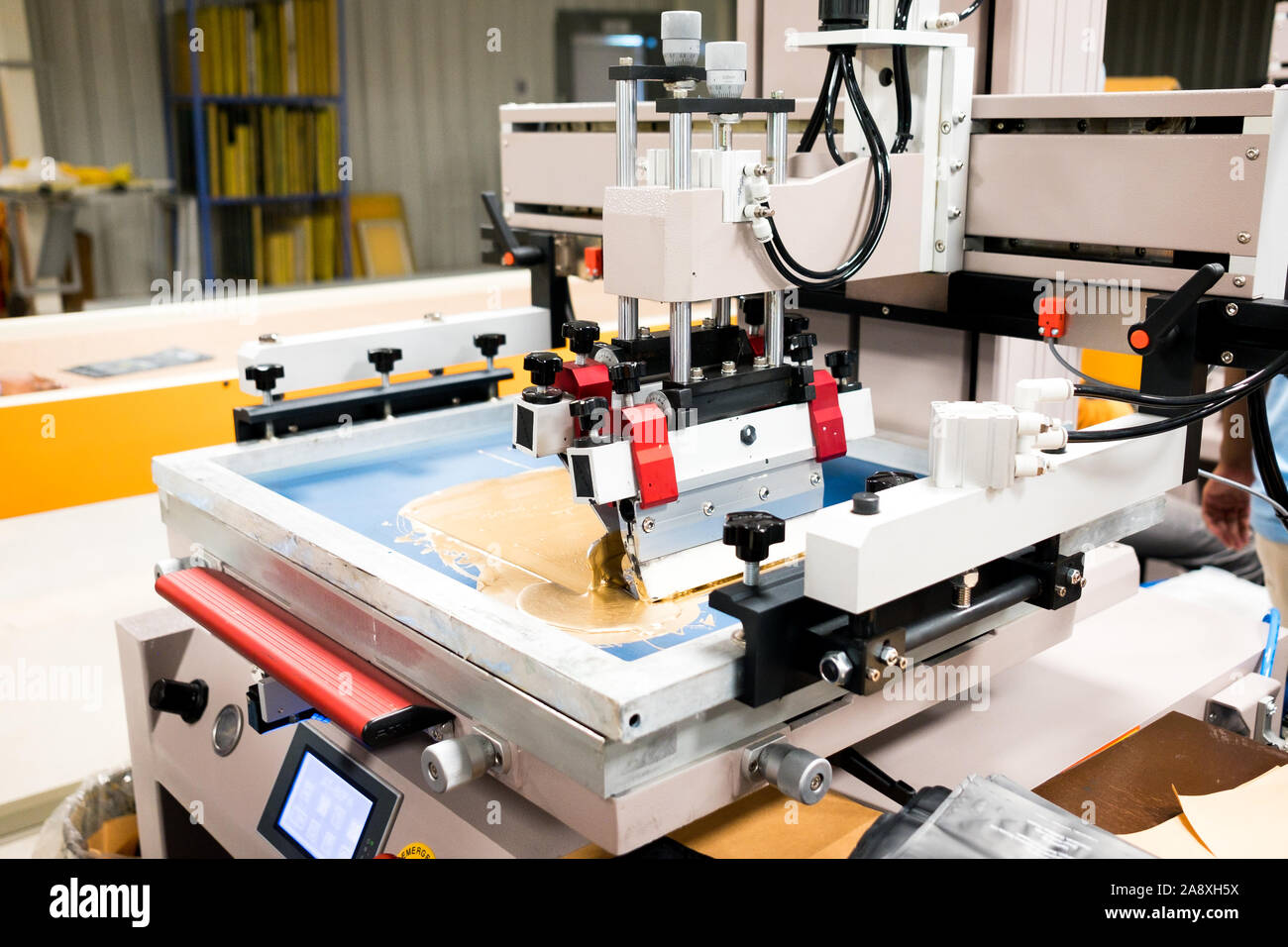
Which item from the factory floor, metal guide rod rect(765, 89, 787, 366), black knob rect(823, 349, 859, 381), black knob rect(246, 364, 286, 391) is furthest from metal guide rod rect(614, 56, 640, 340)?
the factory floor

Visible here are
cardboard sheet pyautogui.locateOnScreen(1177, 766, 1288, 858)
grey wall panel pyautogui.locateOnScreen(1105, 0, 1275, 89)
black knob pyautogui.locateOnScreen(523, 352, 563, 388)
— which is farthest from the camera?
grey wall panel pyautogui.locateOnScreen(1105, 0, 1275, 89)

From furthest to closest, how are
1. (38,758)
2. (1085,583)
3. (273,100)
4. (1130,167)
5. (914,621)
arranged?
(273,100), (38,758), (1085,583), (1130,167), (914,621)

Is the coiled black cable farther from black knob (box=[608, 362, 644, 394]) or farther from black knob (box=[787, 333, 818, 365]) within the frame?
black knob (box=[608, 362, 644, 394])

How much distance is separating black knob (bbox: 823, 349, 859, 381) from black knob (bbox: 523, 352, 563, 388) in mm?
307

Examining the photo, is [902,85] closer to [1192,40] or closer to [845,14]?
[845,14]

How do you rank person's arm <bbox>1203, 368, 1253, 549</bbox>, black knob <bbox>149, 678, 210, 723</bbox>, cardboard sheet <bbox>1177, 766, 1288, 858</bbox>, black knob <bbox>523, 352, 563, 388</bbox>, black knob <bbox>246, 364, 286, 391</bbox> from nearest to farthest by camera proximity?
cardboard sheet <bbox>1177, 766, 1288, 858</bbox> → black knob <bbox>523, 352, 563, 388</bbox> → black knob <bbox>149, 678, 210, 723</bbox> → black knob <bbox>246, 364, 286, 391</bbox> → person's arm <bbox>1203, 368, 1253, 549</bbox>

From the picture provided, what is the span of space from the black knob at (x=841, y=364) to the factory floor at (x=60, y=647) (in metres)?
1.39

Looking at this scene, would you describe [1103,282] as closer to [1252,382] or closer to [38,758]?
[1252,382]

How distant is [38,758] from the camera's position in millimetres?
1851

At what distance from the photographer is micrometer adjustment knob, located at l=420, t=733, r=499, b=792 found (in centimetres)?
92

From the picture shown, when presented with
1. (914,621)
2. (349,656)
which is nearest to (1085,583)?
(914,621)

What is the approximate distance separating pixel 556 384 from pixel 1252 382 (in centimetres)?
67

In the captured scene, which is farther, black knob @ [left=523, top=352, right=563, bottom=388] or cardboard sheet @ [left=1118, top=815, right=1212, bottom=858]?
black knob @ [left=523, top=352, right=563, bottom=388]

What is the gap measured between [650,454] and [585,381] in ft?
0.42
